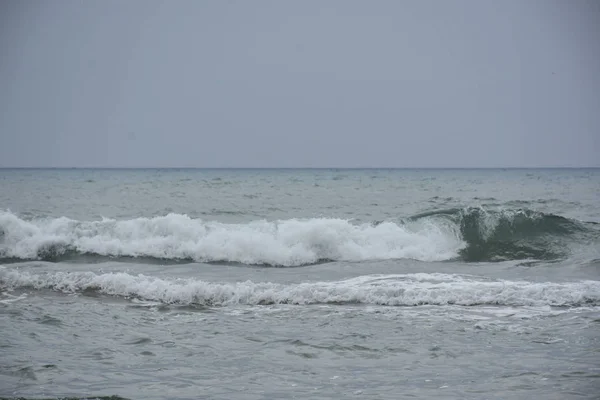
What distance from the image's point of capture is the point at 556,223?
18812mm

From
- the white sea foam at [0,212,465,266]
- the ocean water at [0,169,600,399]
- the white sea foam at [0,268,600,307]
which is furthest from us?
the white sea foam at [0,212,465,266]

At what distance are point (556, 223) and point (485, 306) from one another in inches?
393

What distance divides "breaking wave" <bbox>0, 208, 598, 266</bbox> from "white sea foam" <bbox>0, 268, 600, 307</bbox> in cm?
354

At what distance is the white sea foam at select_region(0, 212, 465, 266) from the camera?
15492mm

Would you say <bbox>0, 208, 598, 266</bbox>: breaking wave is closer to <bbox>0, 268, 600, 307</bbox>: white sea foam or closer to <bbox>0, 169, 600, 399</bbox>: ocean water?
<bbox>0, 169, 600, 399</bbox>: ocean water

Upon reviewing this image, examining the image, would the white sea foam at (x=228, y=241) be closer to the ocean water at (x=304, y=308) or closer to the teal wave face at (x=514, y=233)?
the ocean water at (x=304, y=308)

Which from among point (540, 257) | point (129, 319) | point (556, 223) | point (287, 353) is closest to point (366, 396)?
point (287, 353)

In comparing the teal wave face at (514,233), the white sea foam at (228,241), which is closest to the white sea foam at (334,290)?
the white sea foam at (228,241)

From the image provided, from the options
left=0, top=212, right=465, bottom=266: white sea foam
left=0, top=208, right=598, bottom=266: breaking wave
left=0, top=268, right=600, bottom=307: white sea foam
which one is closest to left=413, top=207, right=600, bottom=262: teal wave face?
left=0, top=208, right=598, bottom=266: breaking wave

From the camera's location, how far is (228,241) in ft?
51.9

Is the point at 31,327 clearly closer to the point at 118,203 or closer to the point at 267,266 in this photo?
the point at 267,266

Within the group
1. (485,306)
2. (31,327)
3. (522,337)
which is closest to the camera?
(522,337)

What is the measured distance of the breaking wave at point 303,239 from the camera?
51.1 ft

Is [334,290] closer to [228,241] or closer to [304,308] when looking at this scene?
[304,308]
